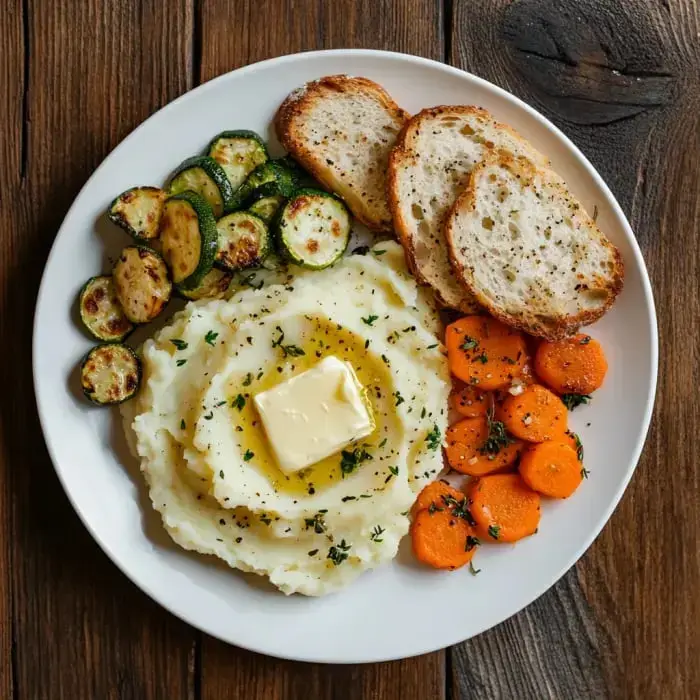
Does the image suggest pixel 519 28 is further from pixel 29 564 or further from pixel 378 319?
pixel 29 564

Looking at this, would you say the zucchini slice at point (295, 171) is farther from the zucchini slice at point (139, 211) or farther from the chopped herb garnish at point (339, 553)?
the chopped herb garnish at point (339, 553)

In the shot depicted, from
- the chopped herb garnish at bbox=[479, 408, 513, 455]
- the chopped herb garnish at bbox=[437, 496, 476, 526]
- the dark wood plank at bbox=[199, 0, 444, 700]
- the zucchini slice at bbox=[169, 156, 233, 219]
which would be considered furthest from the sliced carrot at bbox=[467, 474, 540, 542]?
the zucchini slice at bbox=[169, 156, 233, 219]

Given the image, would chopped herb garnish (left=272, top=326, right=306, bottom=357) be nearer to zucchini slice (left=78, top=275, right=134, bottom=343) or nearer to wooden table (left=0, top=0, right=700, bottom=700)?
zucchini slice (left=78, top=275, right=134, bottom=343)

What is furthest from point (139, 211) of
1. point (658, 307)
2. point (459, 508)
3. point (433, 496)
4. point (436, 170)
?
point (658, 307)

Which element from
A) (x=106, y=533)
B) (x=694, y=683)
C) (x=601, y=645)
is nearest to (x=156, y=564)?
(x=106, y=533)

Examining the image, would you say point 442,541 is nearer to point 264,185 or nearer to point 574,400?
point 574,400

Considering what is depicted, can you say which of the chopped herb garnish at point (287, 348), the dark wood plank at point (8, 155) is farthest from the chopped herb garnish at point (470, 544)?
the dark wood plank at point (8, 155)

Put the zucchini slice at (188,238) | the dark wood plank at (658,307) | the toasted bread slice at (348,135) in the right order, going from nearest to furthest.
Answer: the zucchini slice at (188,238) < the toasted bread slice at (348,135) < the dark wood plank at (658,307)
